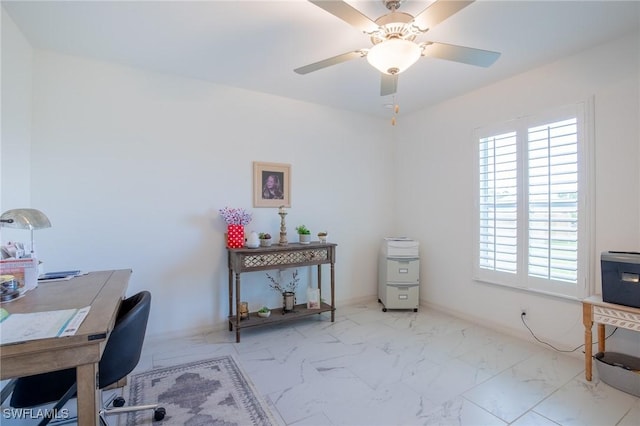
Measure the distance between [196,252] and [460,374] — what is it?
2.57 meters

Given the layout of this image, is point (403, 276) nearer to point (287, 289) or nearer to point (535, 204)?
point (287, 289)

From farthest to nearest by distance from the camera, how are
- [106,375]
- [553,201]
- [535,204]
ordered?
[535,204]
[553,201]
[106,375]

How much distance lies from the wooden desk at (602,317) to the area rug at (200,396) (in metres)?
2.31

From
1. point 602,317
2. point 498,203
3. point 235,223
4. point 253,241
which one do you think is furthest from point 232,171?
point 602,317

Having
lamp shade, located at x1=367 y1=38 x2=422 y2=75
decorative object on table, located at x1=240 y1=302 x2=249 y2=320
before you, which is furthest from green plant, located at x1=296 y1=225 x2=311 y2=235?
lamp shade, located at x1=367 y1=38 x2=422 y2=75

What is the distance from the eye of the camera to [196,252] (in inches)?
122

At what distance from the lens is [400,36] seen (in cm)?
183

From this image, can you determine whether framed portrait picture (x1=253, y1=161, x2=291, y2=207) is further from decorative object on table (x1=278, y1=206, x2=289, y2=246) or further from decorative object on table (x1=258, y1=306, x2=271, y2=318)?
decorative object on table (x1=258, y1=306, x2=271, y2=318)

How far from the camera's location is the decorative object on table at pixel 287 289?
335 cm

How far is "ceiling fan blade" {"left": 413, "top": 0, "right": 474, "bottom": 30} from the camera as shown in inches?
57.4

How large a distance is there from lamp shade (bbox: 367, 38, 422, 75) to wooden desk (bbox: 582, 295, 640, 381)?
2160 millimetres

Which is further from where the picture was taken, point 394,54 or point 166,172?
point 166,172

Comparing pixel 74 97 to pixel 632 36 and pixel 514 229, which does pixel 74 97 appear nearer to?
pixel 514 229

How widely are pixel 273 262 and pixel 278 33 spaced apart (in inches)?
79.6
